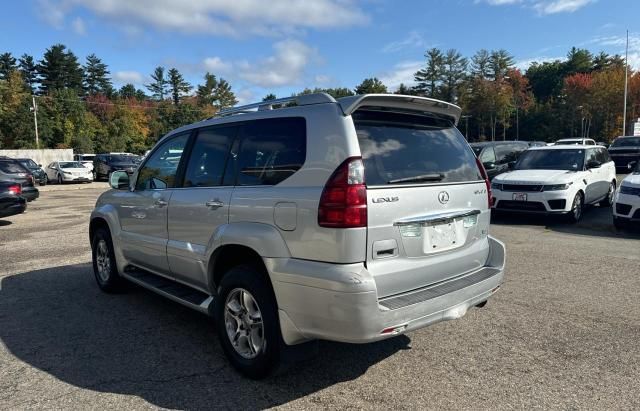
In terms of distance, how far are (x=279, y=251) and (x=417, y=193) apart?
3.35 ft

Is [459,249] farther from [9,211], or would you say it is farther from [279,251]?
[9,211]

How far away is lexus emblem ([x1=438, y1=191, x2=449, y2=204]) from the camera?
340 centimetres

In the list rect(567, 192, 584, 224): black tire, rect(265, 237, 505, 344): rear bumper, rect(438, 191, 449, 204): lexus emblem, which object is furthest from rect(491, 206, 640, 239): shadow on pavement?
rect(265, 237, 505, 344): rear bumper

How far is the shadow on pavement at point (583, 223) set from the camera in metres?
9.27

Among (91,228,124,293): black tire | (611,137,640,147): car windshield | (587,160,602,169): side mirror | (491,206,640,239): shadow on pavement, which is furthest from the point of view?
(611,137,640,147): car windshield

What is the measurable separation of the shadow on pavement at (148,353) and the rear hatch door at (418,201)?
1.00 meters

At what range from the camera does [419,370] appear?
3.59 m

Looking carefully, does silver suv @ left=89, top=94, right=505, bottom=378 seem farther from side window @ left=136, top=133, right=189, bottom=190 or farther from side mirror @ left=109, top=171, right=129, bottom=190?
side mirror @ left=109, top=171, right=129, bottom=190

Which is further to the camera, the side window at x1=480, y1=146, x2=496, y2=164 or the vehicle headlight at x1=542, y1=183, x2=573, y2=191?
the side window at x1=480, y1=146, x2=496, y2=164

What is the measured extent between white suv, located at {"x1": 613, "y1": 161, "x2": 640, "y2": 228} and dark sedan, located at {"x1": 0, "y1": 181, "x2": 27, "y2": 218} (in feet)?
44.5

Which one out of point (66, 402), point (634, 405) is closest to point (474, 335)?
point (634, 405)

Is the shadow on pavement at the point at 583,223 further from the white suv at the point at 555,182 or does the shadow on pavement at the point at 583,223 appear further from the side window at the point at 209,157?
the side window at the point at 209,157

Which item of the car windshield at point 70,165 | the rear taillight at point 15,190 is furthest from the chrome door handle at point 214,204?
the car windshield at point 70,165

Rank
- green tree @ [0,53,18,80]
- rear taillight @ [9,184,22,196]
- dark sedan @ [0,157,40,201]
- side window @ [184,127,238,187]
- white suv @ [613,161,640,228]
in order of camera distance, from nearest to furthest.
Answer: side window @ [184,127,238,187]
white suv @ [613,161,640,228]
rear taillight @ [9,184,22,196]
dark sedan @ [0,157,40,201]
green tree @ [0,53,18,80]
